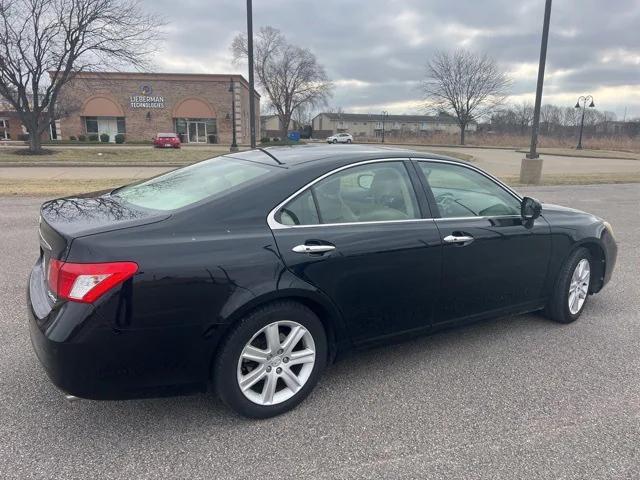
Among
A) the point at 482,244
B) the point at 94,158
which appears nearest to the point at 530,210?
the point at 482,244

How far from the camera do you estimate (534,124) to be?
14.8 metres

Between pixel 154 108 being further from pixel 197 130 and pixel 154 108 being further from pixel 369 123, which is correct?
pixel 369 123

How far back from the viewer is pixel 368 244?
2912mm

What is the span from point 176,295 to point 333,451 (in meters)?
1.14

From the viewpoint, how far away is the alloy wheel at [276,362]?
8.55ft

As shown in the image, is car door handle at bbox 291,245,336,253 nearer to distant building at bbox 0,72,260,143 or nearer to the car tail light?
the car tail light

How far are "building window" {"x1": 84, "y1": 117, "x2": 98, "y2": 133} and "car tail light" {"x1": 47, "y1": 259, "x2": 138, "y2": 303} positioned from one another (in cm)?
5097

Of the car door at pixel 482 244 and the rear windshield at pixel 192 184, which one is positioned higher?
the rear windshield at pixel 192 184

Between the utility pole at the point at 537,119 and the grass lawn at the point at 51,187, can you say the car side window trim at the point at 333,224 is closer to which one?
the grass lawn at the point at 51,187

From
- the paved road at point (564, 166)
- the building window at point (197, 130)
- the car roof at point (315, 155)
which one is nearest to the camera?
the car roof at point (315, 155)

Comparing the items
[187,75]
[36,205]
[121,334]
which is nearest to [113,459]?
[121,334]

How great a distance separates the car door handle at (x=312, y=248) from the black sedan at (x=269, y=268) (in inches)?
0.5

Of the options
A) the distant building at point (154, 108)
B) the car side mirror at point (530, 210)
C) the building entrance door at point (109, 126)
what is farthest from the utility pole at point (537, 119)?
the building entrance door at point (109, 126)

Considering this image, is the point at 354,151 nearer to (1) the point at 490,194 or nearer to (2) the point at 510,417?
(1) the point at 490,194
